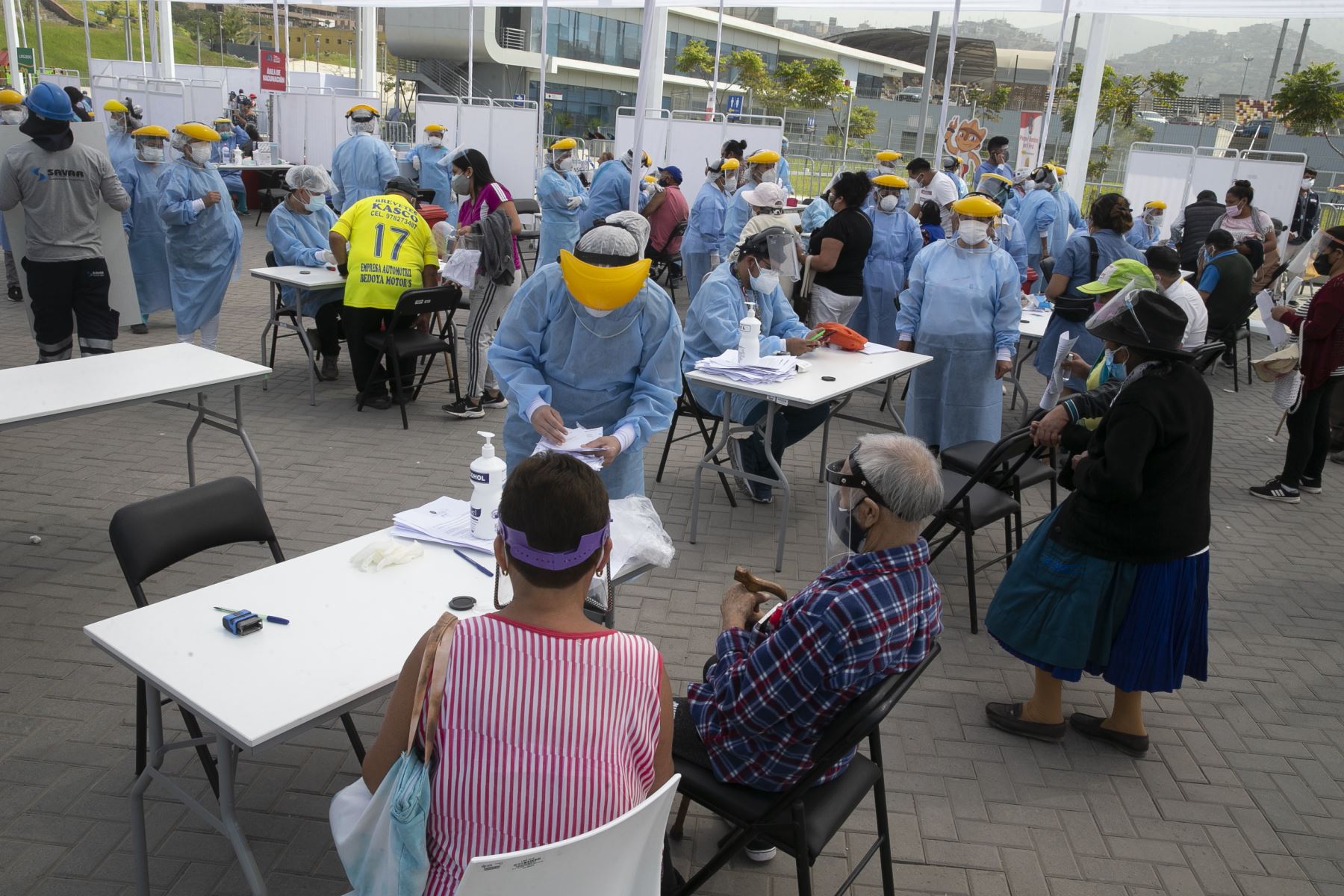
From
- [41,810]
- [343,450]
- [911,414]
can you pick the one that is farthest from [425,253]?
[41,810]

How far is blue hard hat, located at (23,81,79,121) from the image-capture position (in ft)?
18.4

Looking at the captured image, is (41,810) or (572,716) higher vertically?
(572,716)

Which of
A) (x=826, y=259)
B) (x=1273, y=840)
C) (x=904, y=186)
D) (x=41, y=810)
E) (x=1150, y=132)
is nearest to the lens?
(x=41, y=810)

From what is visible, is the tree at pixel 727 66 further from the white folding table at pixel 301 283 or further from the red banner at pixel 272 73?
the white folding table at pixel 301 283

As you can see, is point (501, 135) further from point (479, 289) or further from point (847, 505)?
point (847, 505)

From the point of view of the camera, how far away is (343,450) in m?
6.00

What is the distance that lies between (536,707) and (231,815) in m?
1.01

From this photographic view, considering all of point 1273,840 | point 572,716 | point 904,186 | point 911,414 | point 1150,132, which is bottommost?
point 1273,840

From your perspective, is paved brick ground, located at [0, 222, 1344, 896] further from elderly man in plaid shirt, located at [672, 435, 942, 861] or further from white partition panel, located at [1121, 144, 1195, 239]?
white partition panel, located at [1121, 144, 1195, 239]

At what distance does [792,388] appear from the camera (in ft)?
15.4

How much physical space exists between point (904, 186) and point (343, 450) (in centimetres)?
485

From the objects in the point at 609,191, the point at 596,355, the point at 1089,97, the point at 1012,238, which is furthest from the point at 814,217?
the point at 596,355

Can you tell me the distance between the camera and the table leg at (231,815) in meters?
2.09

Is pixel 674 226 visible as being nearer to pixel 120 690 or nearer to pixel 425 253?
pixel 425 253
